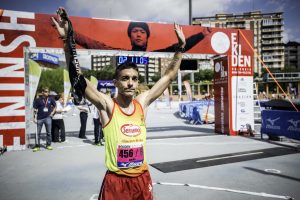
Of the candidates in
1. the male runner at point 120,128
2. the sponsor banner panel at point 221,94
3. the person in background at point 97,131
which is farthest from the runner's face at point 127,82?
the sponsor banner panel at point 221,94

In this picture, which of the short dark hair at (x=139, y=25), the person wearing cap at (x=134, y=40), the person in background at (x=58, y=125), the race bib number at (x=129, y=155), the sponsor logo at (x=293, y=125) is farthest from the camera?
the person in background at (x=58, y=125)

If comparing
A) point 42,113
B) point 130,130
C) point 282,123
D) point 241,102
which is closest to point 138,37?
point 42,113

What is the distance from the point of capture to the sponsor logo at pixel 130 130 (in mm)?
2389

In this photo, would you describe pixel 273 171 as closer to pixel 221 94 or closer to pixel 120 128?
pixel 120 128

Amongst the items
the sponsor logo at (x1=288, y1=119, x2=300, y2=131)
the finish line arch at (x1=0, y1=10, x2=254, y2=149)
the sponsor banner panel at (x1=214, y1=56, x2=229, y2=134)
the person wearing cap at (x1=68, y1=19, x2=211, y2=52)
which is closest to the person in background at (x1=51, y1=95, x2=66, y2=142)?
the finish line arch at (x1=0, y1=10, x2=254, y2=149)

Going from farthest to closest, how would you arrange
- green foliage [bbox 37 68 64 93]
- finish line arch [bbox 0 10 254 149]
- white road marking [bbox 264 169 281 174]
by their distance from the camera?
green foliage [bbox 37 68 64 93]
finish line arch [bbox 0 10 254 149]
white road marking [bbox 264 169 281 174]

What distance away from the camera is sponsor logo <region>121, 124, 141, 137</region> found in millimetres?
2389

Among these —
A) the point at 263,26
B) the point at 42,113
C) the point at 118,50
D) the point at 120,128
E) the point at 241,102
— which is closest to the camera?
the point at 120,128

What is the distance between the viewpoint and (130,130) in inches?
95.3

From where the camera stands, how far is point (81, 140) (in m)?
10.9

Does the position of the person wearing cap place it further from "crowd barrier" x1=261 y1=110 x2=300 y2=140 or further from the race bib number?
the race bib number

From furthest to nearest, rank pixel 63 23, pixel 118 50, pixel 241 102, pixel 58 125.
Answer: pixel 241 102 → pixel 58 125 → pixel 118 50 → pixel 63 23

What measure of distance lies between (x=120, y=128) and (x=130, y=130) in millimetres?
105

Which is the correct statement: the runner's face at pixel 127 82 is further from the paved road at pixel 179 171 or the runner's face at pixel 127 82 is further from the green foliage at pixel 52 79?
the green foliage at pixel 52 79
